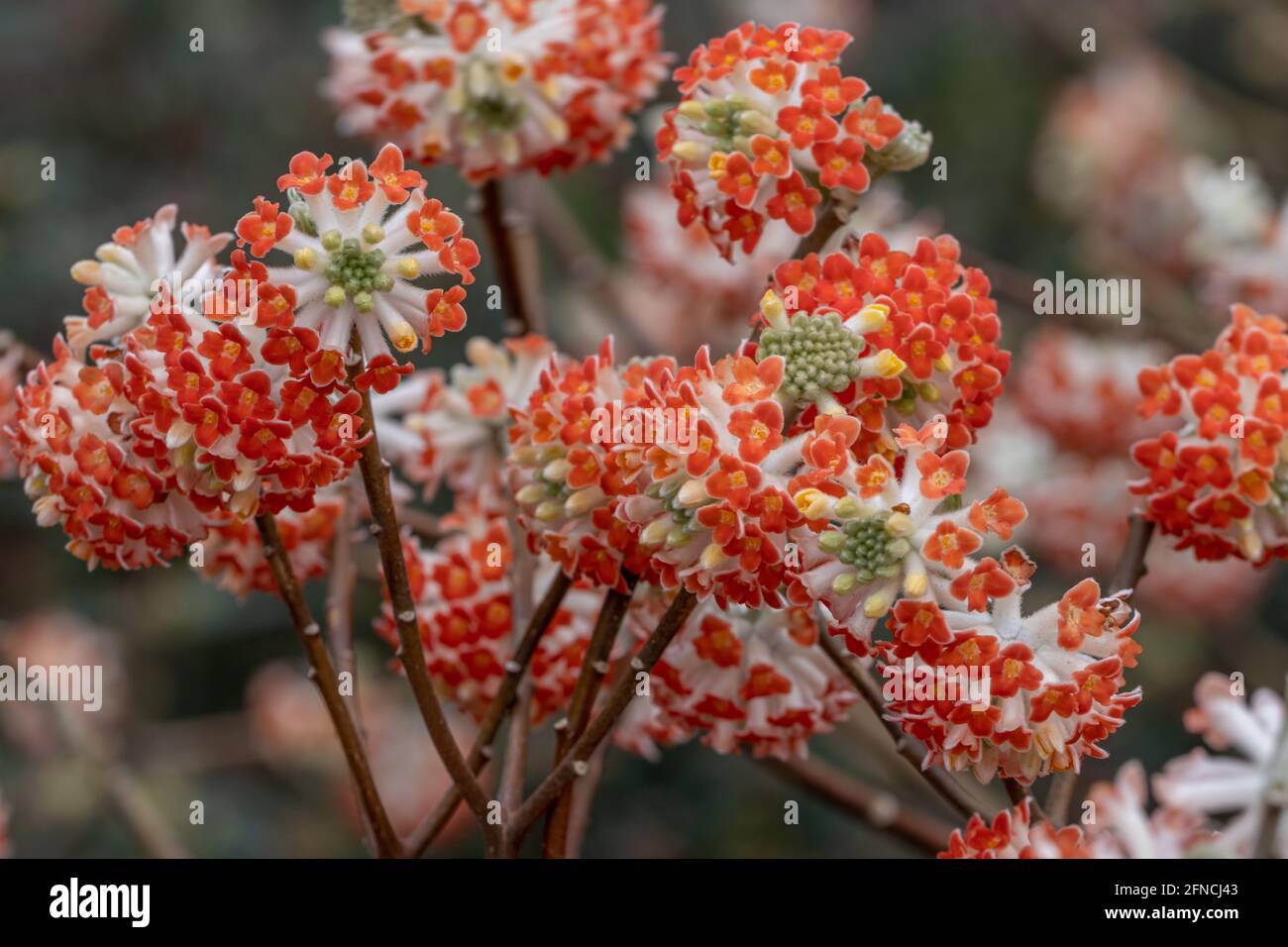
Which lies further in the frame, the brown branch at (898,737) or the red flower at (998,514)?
the brown branch at (898,737)

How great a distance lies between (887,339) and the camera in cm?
66

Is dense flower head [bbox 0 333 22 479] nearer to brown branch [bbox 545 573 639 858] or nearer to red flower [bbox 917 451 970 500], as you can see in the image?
brown branch [bbox 545 573 639 858]

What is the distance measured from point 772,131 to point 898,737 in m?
0.31

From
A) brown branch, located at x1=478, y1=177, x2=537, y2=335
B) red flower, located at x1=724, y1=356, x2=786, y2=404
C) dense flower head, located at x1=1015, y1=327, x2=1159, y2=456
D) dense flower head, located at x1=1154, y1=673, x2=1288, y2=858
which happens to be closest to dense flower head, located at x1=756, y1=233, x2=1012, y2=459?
red flower, located at x1=724, y1=356, x2=786, y2=404

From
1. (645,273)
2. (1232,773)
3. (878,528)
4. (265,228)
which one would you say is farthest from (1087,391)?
(265,228)

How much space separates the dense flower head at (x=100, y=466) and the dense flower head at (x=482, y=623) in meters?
0.17

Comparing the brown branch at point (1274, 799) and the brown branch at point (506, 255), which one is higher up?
the brown branch at point (506, 255)

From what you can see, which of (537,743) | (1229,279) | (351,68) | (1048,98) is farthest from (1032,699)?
(1048,98)

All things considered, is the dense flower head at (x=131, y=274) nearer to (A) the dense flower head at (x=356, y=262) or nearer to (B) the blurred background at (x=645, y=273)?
(A) the dense flower head at (x=356, y=262)

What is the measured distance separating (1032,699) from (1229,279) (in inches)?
35.5

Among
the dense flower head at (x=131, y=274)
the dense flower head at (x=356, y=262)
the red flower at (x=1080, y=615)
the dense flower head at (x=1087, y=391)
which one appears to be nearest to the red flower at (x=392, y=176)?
the dense flower head at (x=356, y=262)

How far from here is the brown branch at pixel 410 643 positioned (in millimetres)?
681

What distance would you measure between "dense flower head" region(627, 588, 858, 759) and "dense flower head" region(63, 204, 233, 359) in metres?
0.28

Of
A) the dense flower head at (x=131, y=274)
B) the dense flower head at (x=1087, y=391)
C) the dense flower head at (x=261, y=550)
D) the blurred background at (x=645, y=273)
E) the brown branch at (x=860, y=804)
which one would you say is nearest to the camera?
the dense flower head at (x=131, y=274)
